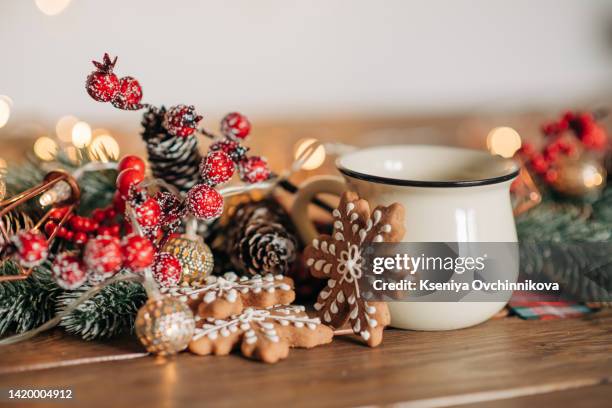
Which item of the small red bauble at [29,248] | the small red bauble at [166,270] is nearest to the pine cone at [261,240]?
the small red bauble at [166,270]

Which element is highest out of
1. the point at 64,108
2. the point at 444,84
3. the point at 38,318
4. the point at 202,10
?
the point at 202,10

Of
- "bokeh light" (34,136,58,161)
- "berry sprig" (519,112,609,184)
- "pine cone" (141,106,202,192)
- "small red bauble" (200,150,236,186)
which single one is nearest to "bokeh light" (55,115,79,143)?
"bokeh light" (34,136,58,161)

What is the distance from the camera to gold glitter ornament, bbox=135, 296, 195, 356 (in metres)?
0.55

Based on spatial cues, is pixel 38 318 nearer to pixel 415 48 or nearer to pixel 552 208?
pixel 552 208

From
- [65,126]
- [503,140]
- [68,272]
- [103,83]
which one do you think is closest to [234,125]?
[103,83]

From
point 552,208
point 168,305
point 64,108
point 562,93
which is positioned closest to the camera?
point 168,305

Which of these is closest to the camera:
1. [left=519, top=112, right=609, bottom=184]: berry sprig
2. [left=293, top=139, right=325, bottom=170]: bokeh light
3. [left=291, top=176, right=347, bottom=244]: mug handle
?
[left=291, top=176, right=347, bottom=244]: mug handle

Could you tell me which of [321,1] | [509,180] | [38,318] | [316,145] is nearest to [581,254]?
[509,180]

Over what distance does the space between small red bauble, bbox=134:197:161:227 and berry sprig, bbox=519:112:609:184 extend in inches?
21.0

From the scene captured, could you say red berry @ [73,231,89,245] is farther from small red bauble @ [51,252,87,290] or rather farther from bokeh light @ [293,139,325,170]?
bokeh light @ [293,139,325,170]

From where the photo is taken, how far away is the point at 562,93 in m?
1.79

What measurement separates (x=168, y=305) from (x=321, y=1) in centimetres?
108

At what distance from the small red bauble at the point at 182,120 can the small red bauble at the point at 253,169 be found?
0.07m

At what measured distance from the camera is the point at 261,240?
707 mm
